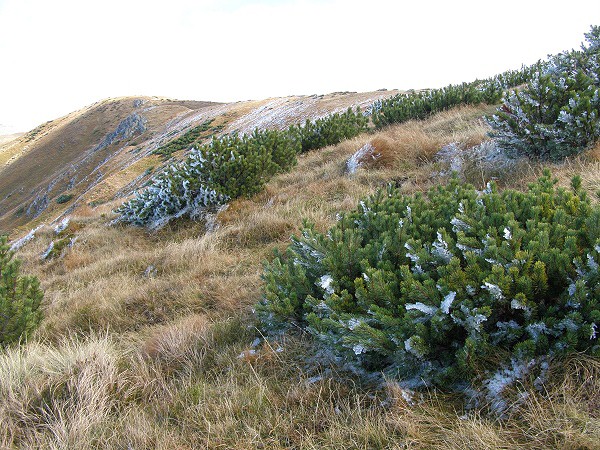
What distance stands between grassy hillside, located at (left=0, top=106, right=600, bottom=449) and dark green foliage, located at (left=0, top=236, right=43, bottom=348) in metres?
0.32

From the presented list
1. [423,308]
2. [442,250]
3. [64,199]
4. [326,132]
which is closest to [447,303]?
[423,308]

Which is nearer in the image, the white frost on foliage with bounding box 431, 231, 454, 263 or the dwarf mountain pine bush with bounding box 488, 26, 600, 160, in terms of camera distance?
the white frost on foliage with bounding box 431, 231, 454, 263

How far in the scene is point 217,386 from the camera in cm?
232

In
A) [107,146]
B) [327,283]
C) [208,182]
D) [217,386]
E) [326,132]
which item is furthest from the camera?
[107,146]

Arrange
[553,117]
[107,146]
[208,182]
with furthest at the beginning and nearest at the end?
[107,146] < [208,182] < [553,117]

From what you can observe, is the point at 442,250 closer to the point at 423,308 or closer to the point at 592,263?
the point at 423,308

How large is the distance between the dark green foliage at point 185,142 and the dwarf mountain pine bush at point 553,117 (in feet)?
100

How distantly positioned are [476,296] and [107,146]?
208ft

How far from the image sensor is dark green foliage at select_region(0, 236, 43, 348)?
3.56 m

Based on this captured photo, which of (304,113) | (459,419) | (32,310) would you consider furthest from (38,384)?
(304,113)

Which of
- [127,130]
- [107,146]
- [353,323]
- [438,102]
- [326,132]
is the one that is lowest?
[353,323]

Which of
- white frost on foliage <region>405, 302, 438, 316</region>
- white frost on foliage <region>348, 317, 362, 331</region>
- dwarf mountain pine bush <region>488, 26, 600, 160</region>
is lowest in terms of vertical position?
white frost on foliage <region>348, 317, 362, 331</region>

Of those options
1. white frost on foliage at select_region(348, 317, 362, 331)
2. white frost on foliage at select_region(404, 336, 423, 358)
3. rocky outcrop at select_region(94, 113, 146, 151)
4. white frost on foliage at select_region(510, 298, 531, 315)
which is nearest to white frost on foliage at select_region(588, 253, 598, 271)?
white frost on foliage at select_region(510, 298, 531, 315)

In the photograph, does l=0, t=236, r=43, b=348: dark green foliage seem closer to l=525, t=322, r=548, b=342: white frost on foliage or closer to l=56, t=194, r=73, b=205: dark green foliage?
l=525, t=322, r=548, b=342: white frost on foliage
